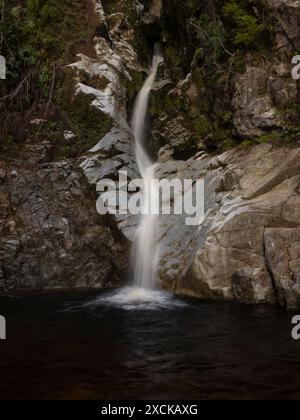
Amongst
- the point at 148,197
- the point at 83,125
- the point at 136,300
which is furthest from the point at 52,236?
the point at 83,125

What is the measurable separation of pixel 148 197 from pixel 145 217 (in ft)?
2.64

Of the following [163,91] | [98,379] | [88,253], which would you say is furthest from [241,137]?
[98,379]

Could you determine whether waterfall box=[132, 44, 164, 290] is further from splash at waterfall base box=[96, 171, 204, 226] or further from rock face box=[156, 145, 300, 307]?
rock face box=[156, 145, 300, 307]

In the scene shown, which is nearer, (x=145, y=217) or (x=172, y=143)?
(x=145, y=217)

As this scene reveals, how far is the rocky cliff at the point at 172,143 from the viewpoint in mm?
8344

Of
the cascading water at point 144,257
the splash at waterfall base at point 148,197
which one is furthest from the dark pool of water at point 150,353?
the splash at waterfall base at point 148,197

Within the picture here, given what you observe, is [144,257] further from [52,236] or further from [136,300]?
[52,236]

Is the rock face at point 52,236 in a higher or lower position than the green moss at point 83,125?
lower

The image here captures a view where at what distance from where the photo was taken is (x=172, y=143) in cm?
1295

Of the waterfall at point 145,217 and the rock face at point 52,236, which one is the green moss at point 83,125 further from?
the waterfall at point 145,217

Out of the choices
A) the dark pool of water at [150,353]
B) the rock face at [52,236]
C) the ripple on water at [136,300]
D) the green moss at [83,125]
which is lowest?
the dark pool of water at [150,353]

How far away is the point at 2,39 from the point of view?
42.0ft

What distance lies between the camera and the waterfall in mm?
9680

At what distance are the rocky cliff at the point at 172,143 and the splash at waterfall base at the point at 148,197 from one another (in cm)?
28
